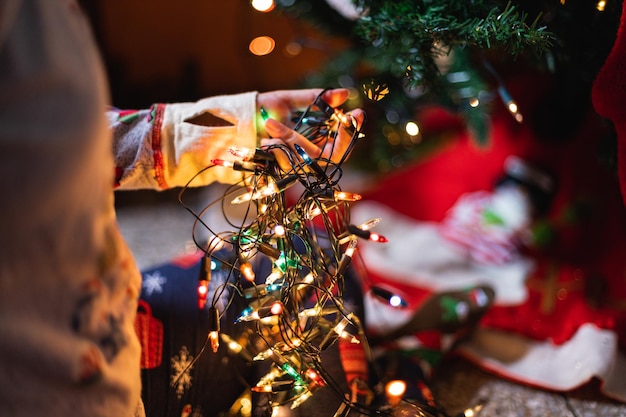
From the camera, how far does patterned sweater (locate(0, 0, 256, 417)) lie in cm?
41

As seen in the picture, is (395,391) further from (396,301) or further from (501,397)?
(501,397)

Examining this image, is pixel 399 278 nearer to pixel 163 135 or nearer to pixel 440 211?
pixel 440 211

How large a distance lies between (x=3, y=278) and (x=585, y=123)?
1226 millimetres

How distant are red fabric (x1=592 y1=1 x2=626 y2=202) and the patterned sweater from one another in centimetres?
62

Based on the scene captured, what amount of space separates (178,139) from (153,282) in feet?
0.68

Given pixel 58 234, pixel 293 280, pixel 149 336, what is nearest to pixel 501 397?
pixel 293 280

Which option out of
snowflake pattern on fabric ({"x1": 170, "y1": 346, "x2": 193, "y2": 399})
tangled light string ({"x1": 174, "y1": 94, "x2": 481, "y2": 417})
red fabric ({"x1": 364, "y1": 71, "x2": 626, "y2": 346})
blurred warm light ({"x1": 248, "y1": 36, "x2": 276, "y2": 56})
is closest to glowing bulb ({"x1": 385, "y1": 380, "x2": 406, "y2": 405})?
tangled light string ({"x1": 174, "y1": 94, "x2": 481, "y2": 417})

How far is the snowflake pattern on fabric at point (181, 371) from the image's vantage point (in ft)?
2.27

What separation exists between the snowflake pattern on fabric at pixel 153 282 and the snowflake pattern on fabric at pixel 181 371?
9 centimetres

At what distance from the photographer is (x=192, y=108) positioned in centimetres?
70

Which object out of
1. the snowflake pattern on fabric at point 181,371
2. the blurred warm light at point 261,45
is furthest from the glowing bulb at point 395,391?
the blurred warm light at point 261,45

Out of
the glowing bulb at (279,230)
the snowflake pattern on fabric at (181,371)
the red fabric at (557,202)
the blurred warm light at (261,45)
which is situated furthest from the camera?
the blurred warm light at (261,45)

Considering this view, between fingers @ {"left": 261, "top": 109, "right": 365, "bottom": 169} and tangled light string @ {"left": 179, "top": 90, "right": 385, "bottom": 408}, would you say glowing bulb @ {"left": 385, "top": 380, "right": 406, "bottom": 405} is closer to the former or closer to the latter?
tangled light string @ {"left": 179, "top": 90, "right": 385, "bottom": 408}

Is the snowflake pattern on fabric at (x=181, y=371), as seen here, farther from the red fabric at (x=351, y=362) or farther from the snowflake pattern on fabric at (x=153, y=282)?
the red fabric at (x=351, y=362)
